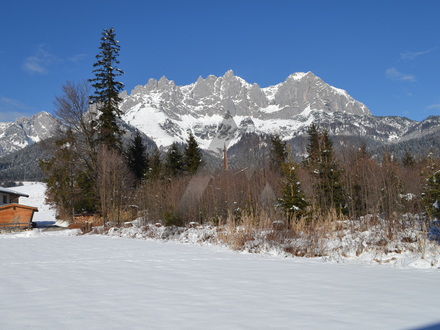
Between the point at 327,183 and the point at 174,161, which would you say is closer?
the point at 327,183

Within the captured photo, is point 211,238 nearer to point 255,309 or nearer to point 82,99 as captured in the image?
point 255,309

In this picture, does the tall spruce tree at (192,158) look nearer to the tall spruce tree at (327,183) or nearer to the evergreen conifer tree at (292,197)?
the tall spruce tree at (327,183)

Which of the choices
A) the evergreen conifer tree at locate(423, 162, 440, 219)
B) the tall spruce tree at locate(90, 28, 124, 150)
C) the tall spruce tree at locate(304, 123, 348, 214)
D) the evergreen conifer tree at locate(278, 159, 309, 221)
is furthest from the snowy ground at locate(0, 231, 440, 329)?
the tall spruce tree at locate(90, 28, 124, 150)

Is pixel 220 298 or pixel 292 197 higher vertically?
pixel 292 197

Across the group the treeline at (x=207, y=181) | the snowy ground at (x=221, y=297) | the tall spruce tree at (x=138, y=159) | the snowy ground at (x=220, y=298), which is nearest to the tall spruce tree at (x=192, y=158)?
the treeline at (x=207, y=181)

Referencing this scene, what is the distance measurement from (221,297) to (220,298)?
0.05 m

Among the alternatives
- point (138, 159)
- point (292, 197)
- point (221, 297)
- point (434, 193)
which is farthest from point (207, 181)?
point (138, 159)

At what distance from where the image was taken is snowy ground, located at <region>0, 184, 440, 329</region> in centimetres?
254

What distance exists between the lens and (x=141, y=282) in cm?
414

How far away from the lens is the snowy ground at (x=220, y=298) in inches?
100

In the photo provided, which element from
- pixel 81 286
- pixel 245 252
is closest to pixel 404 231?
pixel 245 252

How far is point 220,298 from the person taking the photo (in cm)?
332

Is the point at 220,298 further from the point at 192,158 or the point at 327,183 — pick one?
the point at 192,158

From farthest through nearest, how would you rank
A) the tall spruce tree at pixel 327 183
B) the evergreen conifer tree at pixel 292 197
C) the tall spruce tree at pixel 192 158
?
the tall spruce tree at pixel 192 158 < the tall spruce tree at pixel 327 183 < the evergreen conifer tree at pixel 292 197
